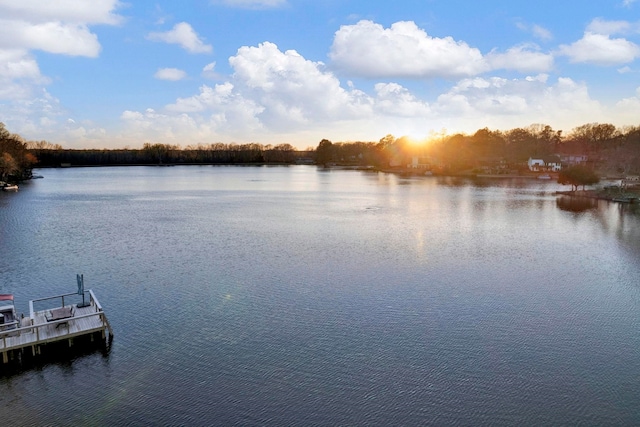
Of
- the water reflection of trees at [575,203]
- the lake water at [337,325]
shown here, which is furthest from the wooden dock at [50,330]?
the water reflection of trees at [575,203]

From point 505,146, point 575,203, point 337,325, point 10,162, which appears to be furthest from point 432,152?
point 337,325

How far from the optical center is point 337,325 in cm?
1506

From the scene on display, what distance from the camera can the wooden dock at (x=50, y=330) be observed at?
12586 millimetres

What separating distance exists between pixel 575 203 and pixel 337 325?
43.3m

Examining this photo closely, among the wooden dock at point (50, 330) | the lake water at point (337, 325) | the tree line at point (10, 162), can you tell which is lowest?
the lake water at point (337, 325)

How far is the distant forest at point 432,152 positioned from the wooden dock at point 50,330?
62125 millimetres

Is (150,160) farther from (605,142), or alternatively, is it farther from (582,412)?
(582,412)

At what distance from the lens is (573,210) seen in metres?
43.6

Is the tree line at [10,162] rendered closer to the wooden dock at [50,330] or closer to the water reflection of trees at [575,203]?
the wooden dock at [50,330]

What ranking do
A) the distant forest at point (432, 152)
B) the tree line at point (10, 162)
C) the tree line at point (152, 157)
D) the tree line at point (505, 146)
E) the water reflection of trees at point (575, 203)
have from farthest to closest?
the tree line at point (152, 157) → the tree line at point (505, 146) → the distant forest at point (432, 152) → the tree line at point (10, 162) → the water reflection of trees at point (575, 203)

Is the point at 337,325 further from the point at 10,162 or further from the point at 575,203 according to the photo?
the point at 10,162

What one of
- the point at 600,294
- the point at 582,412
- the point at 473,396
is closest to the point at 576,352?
the point at 582,412

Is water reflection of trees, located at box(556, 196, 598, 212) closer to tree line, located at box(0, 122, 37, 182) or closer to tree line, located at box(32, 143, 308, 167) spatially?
tree line, located at box(0, 122, 37, 182)

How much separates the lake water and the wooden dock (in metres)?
0.78
